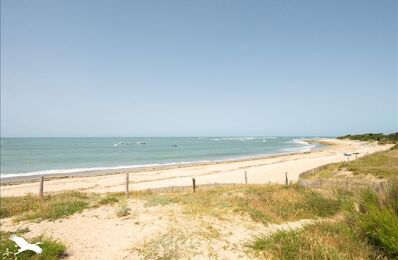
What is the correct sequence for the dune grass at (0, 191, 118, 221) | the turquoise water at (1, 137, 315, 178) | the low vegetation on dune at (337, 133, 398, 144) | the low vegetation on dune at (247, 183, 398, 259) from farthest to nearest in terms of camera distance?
the low vegetation on dune at (337, 133, 398, 144) → the turquoise water at (1, 137, 315, 178) → the dune grass at (0, 191, 118, 221) → the low vegetation on dune at (247, 183, 398, 259)

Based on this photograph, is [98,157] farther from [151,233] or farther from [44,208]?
[151,233]

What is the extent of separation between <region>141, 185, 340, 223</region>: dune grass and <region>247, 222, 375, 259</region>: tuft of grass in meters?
2.55

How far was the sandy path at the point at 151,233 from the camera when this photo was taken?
714 centimetres

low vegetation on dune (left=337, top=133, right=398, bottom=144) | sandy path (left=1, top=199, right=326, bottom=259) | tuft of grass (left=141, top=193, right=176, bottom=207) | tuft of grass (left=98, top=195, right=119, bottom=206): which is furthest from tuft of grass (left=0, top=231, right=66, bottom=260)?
low vegetation on dune (left=337, top=133, right=398, bottom=144)

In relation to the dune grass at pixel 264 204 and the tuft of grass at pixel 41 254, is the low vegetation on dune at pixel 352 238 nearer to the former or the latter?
the dune grass at pixel 264 204

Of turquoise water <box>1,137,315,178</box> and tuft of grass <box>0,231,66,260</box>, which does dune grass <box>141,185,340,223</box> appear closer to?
tuft of grass <box>0,231,66,260</box>

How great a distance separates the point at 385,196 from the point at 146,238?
269 inches

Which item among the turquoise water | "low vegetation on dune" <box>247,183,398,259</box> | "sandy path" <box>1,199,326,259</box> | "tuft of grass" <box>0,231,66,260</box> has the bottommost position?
the turquoise water

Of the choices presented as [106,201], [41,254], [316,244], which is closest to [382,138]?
[106,201]

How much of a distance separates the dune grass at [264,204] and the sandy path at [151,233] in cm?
58

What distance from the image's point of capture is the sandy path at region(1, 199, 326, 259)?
23.4ft

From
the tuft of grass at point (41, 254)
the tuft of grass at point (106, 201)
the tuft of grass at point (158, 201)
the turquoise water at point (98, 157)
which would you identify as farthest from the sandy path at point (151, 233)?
the turquoise water at point (98, 157)

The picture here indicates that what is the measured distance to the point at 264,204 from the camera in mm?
11258

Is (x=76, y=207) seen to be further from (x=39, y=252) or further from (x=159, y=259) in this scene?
(x=159, y=259)
